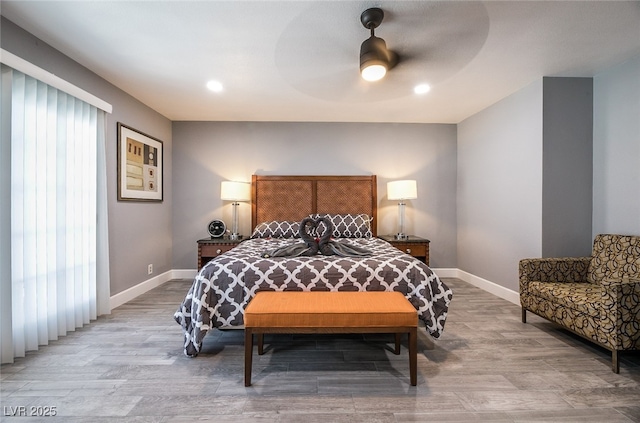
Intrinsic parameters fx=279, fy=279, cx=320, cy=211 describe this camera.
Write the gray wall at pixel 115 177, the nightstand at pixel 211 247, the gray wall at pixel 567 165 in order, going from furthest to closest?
A: the nightstand at pixel 211 247, the gray wall at pixel 567 165, the gray wall at pixel 115 177

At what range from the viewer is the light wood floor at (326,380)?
1.50 meters

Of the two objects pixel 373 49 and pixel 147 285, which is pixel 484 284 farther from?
pixel 147 285

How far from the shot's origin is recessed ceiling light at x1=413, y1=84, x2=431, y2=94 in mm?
3094

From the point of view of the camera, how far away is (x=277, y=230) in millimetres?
3875

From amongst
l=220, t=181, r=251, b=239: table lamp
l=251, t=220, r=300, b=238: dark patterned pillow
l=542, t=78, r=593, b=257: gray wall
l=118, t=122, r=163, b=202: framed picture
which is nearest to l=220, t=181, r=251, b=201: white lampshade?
l=220, t=181, r=251, b=239: table lamp

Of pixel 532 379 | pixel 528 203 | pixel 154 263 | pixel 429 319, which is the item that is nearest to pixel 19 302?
pixel 154 263

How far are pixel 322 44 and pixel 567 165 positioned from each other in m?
2.80

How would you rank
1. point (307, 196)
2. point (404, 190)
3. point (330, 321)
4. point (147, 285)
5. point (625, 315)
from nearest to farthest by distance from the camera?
1. point (330, 321)
2. point (625, 315)
3. point (147, 285)
4. point (404, 190)
5. point (307, 196)

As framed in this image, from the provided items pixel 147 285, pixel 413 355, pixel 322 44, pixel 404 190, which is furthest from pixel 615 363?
pixel 147 285

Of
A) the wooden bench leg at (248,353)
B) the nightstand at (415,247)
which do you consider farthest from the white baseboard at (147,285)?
the nightstand at (415,247)

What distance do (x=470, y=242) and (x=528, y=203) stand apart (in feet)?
3.94

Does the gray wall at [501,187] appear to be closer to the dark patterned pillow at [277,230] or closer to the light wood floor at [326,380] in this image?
the light wood floor at [326,380]

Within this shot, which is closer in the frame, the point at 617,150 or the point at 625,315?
the point at 625,315

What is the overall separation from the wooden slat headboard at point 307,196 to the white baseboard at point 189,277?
1.38 m
